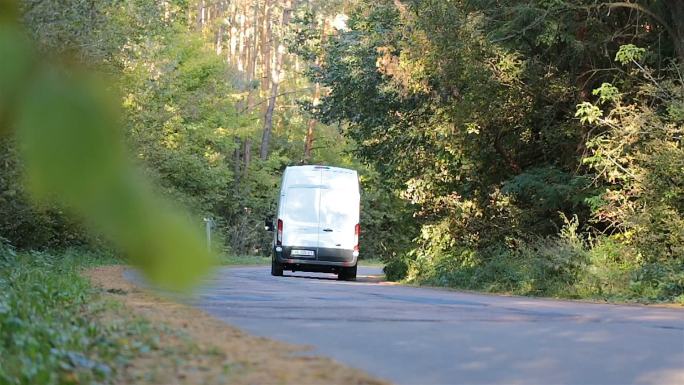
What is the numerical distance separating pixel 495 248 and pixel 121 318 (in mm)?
17417

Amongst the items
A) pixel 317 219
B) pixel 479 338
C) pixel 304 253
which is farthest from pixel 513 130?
pixel 479 338

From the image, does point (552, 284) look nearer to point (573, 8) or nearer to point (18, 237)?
point (573, 8)

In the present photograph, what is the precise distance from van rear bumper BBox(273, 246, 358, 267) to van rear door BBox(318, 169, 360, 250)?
0.13m

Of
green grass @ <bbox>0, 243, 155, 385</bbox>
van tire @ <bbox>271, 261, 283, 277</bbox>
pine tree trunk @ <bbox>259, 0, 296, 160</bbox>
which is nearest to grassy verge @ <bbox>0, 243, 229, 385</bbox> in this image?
green grass @ <bbox>0, 243, 155, 385</bbox>

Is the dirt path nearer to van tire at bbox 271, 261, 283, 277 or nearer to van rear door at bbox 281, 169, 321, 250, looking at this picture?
van rear door at bbox 281, 169, 321, 250

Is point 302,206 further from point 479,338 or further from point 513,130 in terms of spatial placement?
point 479,338

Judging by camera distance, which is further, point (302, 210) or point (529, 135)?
point (302, 210)

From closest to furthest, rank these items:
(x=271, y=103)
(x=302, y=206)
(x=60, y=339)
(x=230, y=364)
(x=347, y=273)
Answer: (x=230, y=364) → (x=60, y=339) → (x=302, y=206) → (x=347, y=273) → (x=271, y=103)

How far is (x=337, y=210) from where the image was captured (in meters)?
26.1

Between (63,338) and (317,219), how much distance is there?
19455 mm

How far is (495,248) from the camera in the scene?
25172mm

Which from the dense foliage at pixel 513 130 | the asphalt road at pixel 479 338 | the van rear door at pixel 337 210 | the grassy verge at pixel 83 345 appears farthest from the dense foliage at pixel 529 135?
the grassy verge at pixel 83 345

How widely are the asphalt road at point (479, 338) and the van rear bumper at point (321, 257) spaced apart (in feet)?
40.3

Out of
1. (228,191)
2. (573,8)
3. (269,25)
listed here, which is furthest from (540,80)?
(269,25)
